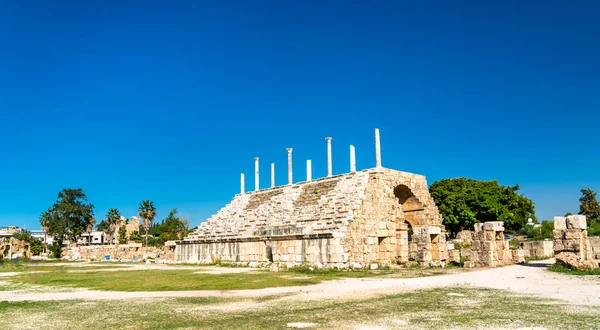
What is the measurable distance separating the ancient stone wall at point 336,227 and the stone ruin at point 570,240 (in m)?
6.74

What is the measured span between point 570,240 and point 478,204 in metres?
37.4

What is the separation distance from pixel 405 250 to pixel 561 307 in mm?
18500

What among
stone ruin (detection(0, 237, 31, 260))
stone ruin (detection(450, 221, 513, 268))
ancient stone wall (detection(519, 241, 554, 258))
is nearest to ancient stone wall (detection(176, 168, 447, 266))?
stone ruin (detection(450, 221, 513, 268))

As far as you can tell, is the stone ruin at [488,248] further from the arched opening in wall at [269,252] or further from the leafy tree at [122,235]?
the leafy tree at [122,235]

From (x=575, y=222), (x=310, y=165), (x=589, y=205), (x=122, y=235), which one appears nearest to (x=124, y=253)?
(x=310, y=165)

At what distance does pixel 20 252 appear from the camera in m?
64.1

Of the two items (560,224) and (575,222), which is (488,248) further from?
(575,222)

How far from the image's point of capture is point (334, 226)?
81.0ft

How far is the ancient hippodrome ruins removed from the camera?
24.3 m

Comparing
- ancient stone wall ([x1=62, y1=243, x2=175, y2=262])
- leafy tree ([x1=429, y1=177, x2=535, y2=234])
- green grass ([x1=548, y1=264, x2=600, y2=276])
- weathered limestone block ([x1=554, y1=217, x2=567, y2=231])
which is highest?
leafy tree ([x1=429, y1=177, x2=535, y2=234])

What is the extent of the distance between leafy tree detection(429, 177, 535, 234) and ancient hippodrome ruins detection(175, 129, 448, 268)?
22335 millimetres

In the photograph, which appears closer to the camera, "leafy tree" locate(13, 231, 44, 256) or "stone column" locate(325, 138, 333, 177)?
"stone column" locate(325, 138, 333, 177)

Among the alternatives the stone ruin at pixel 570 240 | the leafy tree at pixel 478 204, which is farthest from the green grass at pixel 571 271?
the leafy tree at pixel 478 204

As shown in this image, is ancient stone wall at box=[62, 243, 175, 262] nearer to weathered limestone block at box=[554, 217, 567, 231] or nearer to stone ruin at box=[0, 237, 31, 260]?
stone ruin at box=[0, 237, 31, 260]
